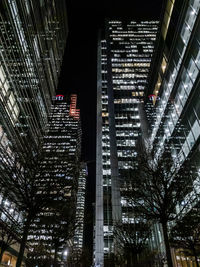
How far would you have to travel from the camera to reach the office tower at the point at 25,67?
29.6m

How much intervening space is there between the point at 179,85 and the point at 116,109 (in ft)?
176

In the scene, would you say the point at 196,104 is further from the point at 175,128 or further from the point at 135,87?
the point at 135,87

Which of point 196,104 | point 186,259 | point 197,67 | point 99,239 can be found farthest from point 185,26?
point 99,239

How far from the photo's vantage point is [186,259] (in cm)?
1983

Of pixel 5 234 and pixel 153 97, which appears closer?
pixel 5 234

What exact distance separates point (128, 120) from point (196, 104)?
55367mm

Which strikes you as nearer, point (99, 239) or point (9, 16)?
point (9, 16)

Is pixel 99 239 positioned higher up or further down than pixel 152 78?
further down

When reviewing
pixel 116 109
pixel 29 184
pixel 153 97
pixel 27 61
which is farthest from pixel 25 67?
pixel 116 109

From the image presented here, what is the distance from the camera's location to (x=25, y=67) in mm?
41156

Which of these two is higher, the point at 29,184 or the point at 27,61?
the point at 27,61

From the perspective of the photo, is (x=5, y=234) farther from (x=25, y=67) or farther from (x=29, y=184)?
(x=25, y=67)

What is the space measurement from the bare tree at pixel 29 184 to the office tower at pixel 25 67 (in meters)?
2.61

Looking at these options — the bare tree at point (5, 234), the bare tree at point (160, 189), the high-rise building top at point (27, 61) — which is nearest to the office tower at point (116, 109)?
the high-rise building top at point (27, 61)
